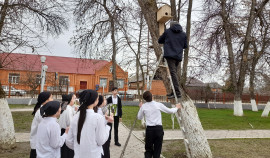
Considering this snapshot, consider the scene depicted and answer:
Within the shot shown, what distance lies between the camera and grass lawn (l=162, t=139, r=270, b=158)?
680 cm

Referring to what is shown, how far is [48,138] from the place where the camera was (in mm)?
3271

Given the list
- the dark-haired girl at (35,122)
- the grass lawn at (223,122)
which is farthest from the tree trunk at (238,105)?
the dark-haired girl at (35,122)

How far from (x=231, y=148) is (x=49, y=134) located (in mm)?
6664

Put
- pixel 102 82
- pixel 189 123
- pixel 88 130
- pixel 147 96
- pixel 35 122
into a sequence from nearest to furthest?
pixel 88 130, pixel 35 122, pixel 147 96, pixel 189 123, pixel 102 82

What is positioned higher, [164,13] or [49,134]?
[164,13]

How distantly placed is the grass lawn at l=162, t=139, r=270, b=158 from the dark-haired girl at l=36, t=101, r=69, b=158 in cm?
417

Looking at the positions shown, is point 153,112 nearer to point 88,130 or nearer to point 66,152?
point 66,152

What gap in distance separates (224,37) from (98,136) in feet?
54.3

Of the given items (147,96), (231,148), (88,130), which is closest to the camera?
(88,130)

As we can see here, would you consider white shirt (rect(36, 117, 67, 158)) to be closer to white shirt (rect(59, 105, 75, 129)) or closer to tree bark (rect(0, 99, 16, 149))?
white shirt (rect(59, 105, 75, 129))

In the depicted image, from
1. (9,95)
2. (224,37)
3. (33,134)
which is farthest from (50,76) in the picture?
(33,134)

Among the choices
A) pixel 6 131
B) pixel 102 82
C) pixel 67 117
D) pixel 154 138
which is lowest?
pixel 6 131

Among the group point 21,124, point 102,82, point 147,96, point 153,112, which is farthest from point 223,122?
point 102,82

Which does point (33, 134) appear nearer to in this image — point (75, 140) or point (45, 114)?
point (45, 114)
